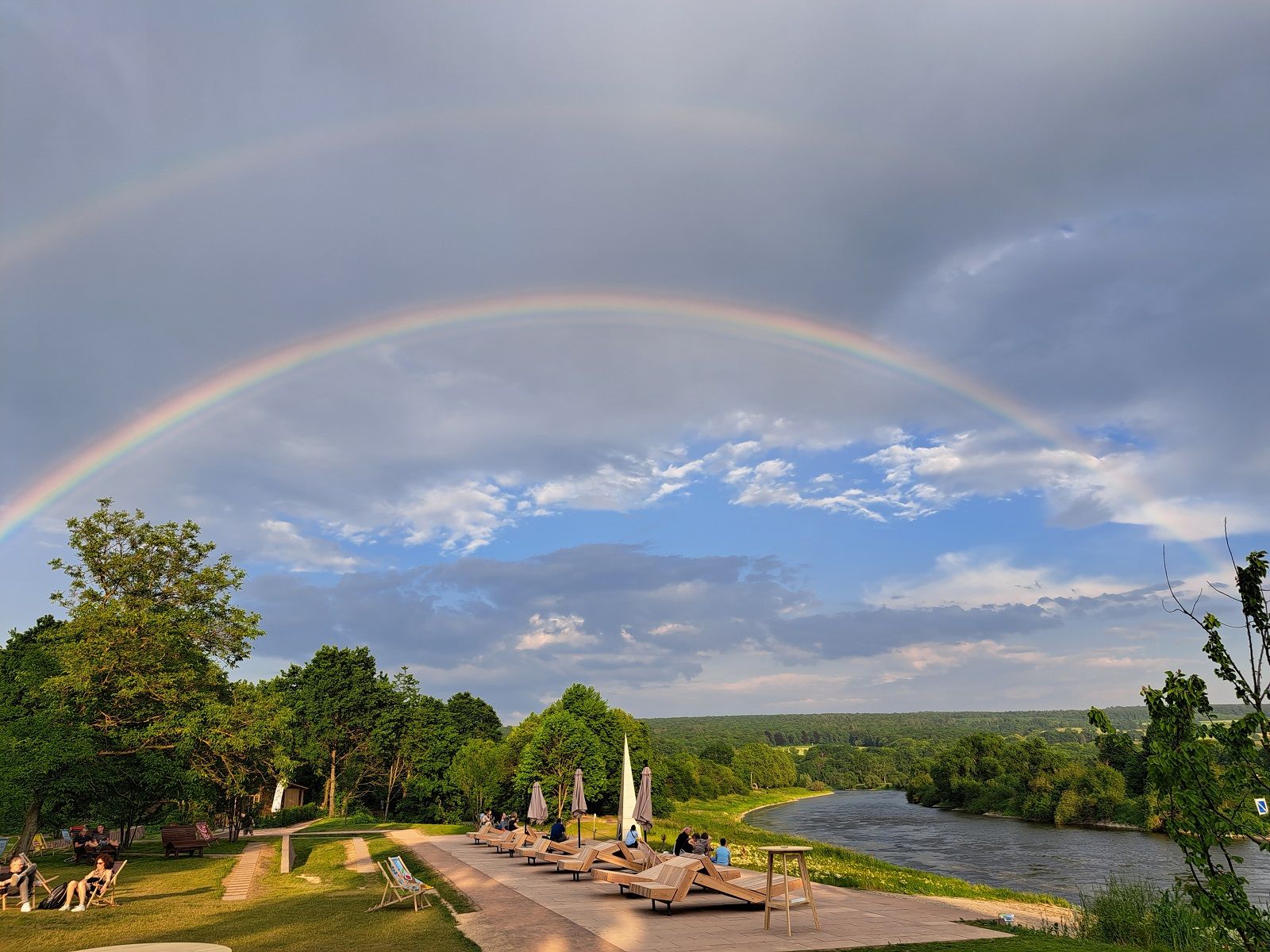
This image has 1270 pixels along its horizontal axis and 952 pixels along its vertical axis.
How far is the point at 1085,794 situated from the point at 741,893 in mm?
71224

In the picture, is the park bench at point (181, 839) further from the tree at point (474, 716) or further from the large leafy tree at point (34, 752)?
the tree at point (474, 716)

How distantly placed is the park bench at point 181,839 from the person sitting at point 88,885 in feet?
34.7

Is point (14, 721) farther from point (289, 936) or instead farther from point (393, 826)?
point (393, 826)

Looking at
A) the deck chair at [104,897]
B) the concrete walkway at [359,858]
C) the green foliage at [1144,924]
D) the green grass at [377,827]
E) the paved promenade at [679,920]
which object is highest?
the deck chair at [104,897]

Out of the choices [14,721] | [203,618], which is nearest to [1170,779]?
[14,721]

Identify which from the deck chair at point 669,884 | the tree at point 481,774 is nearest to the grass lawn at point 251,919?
the deck chair at point 669,884

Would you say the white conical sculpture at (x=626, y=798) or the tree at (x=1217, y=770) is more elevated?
the tree at (x=1217, y=770)

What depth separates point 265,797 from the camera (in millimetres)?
57719

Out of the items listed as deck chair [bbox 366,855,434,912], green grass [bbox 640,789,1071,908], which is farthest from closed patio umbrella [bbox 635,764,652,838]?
deck chair [bbox 366,855,434,912]

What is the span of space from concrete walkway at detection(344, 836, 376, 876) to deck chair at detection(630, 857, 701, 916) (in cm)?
978

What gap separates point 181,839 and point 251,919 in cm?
1443

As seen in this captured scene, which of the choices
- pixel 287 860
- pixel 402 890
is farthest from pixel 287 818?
pixel 402 890

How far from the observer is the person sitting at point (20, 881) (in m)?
14.4

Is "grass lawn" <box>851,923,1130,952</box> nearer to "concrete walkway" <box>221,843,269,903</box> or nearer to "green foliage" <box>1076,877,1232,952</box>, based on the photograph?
"green foliage" <box>1076,877,1232,952</box>
